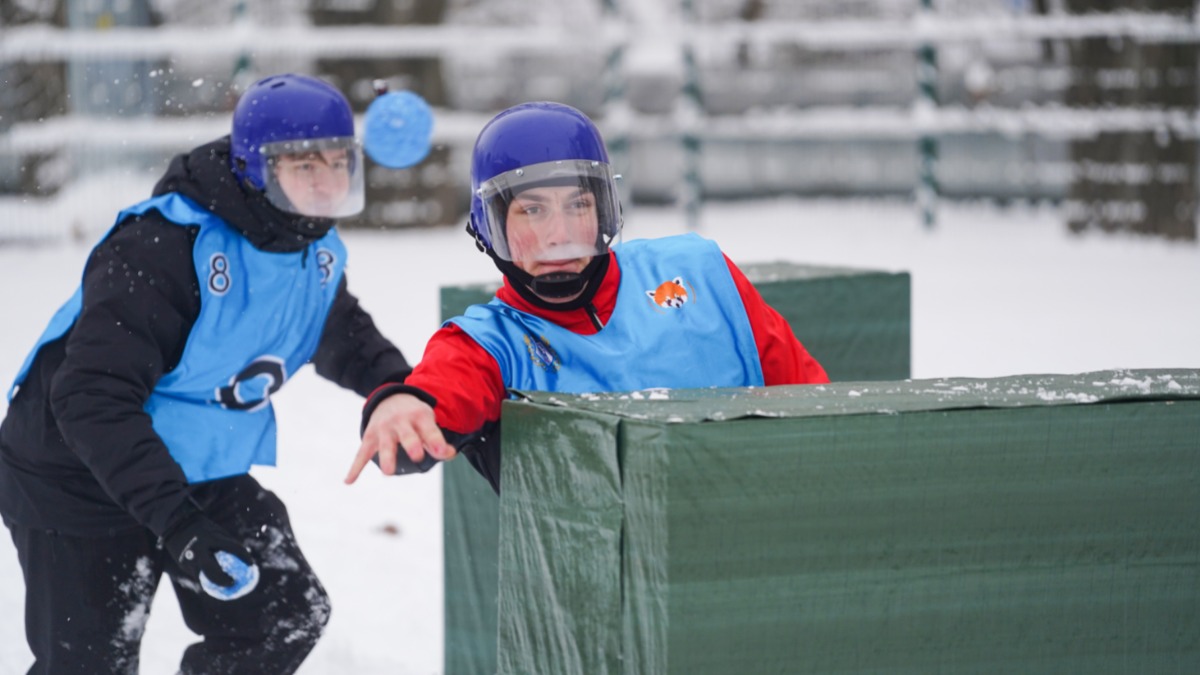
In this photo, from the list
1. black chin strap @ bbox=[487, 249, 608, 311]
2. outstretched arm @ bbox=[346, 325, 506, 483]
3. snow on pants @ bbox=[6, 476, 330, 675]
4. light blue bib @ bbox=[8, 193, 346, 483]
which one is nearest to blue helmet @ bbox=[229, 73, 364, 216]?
light blue bib @ bbox=[8, 193, 346, 483]

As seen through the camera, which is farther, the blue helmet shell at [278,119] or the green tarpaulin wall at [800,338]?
the green tarpaulin wall at [800,338]

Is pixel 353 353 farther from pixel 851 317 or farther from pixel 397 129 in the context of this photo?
pixel 851 317

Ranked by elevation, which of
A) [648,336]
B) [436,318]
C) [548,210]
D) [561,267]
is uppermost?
[548,210]

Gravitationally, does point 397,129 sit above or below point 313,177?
above

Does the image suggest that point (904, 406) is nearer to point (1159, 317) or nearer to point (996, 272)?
point (1159, 317)

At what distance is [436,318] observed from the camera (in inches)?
390

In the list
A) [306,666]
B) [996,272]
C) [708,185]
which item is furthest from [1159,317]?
[708,185]

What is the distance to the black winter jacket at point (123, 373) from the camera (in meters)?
3.13

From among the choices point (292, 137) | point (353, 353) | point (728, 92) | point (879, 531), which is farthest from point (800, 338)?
point (728, 92)

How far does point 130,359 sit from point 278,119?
0.74 meters

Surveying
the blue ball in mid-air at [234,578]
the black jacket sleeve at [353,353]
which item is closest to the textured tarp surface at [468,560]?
the black jacket sleeve at [353,353]

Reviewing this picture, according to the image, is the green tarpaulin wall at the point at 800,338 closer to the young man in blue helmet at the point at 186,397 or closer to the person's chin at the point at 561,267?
the young man in blue helmet at the point at 186,397

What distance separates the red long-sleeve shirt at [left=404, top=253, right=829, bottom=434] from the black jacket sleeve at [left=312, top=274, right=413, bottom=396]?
0.92m

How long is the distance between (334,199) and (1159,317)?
6.00m
